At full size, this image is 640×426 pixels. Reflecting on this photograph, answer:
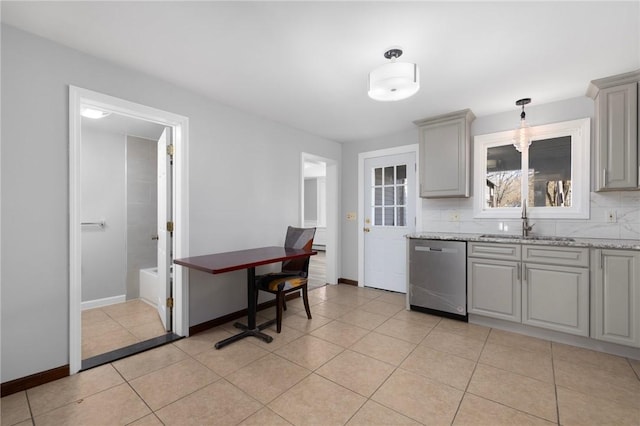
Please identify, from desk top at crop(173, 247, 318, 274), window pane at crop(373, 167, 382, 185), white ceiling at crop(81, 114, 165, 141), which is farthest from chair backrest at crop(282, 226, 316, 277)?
white ceiling at crop(81, 114, 165, 141)

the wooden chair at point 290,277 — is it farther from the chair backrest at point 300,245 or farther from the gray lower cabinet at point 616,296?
the gray lower cabinet at point 616,296

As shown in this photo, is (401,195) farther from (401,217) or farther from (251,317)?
(251,317)

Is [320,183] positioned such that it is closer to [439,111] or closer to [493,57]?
[439,111]

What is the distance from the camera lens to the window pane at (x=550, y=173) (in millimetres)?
3053

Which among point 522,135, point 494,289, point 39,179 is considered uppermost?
point 522,135

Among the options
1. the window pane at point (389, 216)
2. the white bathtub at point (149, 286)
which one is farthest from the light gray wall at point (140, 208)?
the window pane at point (389, 216)

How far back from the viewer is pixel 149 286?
3.68 meters

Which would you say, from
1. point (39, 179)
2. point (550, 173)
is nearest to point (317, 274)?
point (550, 173)

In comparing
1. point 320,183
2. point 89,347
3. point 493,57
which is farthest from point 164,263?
point 320,183

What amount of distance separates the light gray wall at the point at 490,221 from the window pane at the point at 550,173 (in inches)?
8.7

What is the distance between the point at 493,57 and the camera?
2.20 metres

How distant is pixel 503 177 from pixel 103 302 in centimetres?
543

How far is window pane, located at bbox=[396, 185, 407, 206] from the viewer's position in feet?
13.8

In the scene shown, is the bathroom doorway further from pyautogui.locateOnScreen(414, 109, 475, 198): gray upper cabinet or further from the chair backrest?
pyautogui.locateOnScreen(414, 109, 475, 198): gray upper cabinet
